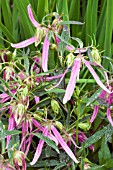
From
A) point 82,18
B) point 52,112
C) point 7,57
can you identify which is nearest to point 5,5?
point 7,57

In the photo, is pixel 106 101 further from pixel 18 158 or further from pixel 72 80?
pixel 18 158

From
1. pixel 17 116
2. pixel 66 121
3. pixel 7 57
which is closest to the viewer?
pixel 17 116

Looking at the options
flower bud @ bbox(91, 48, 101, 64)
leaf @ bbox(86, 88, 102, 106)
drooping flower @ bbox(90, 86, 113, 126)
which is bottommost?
drooping flower @ bbox(90, 86, 113, 126)

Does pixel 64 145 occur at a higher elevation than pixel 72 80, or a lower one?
lower

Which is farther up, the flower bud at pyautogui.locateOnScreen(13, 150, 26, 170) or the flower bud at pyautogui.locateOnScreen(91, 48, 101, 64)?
the flower bud at pyautogui.locateOnScreen(91, 48, 101, 64)

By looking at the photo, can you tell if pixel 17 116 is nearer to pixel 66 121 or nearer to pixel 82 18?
pixel 66 121

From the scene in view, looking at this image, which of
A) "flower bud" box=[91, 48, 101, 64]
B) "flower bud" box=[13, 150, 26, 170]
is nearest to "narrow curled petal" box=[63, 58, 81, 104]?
"flower bud" box=[91, 48, 101, 64]

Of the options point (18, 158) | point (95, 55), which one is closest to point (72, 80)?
point (95, 55)

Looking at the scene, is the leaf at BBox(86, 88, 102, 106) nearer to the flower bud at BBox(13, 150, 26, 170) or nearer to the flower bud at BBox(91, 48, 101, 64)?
the flower bud at BBox(91, 48, 101, 64)

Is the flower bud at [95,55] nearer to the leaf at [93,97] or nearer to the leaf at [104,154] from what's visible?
the leaf at [93,97]
